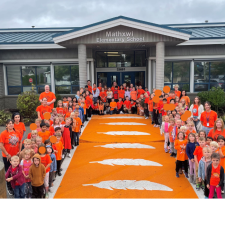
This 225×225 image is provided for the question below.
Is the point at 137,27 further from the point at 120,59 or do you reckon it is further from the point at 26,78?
A: the point at 26,78

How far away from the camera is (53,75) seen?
1617 centimetres

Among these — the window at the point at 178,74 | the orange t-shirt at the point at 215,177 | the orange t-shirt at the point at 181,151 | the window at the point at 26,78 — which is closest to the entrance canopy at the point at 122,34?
the window at the point at 178,74

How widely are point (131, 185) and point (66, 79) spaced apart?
11.8 meters

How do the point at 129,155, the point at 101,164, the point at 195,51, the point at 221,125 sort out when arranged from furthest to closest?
the point at 195,51 < the point at 129,155 < the point at 101,164 < the point at 221,125

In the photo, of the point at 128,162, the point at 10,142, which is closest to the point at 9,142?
the point at 10,142

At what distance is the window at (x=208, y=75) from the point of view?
15477mm

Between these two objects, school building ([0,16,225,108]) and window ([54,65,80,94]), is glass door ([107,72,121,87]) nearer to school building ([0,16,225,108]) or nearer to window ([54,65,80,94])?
school building ([0,16,225,108])

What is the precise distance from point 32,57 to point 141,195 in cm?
1317

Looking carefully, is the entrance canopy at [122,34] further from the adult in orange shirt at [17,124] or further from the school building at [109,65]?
the adult in orange shirt at [17,124]

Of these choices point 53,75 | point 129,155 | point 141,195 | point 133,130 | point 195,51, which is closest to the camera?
point 141,195

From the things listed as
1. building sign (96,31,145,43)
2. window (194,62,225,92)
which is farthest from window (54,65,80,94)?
window (194,62,225,92)
